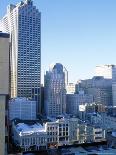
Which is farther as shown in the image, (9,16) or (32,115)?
(9,16)

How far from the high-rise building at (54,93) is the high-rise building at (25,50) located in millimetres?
1669

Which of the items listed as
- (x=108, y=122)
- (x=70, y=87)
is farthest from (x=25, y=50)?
(x=108, y=122)

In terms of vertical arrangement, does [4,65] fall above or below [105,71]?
below

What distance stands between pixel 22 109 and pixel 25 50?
13.6 metres

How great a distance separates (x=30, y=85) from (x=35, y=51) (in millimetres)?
6152

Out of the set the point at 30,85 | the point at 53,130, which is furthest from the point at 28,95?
the point at 53,130

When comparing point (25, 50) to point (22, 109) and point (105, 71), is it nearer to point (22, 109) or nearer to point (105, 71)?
point (22, 109)

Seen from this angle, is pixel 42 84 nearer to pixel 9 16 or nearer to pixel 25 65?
pixel 25 65

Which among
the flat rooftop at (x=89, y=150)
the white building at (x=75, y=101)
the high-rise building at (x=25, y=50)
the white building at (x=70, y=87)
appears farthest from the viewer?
the white building at (x=70, y=87)

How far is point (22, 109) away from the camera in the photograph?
4778cm

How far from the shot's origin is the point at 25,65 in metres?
57.4

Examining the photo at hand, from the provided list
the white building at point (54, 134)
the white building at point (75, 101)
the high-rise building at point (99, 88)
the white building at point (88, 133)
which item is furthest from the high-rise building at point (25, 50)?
the white building at point (88, 133)

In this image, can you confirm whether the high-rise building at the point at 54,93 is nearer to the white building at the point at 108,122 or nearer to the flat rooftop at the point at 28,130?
the white building at the point at 108,122

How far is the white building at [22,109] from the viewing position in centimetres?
4730
